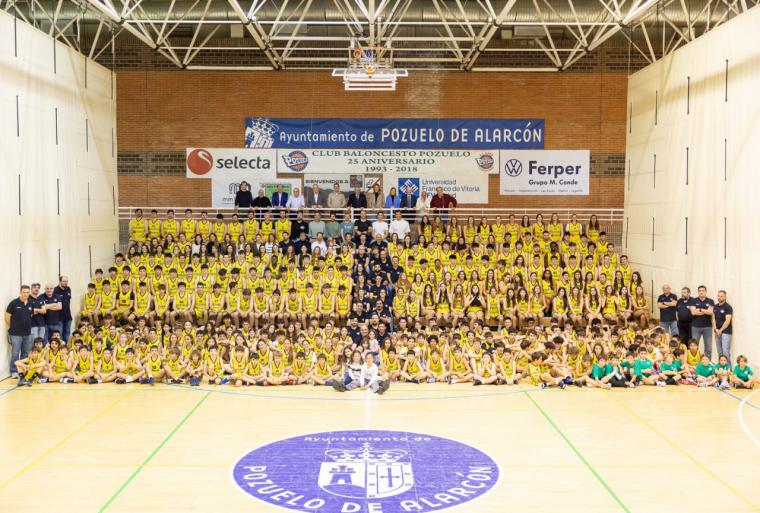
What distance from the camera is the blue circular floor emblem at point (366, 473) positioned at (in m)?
9.35

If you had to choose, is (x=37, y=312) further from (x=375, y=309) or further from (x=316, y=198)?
(x=316, y=198)

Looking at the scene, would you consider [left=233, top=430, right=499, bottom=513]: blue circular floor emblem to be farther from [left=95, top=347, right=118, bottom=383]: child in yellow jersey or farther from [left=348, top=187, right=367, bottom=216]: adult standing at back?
[left=348, top=187, right=367, bottom=216]: adult standing at back

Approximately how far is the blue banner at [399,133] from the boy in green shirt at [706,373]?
451 inches

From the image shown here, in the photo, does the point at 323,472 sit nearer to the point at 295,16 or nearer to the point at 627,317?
the point at 627,317

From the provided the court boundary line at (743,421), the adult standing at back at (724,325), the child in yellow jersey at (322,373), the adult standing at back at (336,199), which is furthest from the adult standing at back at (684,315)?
the adult standing at back at (336,199)

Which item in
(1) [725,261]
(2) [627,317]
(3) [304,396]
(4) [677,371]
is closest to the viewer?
(3) [304,396]

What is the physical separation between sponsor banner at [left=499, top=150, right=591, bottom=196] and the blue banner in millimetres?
370

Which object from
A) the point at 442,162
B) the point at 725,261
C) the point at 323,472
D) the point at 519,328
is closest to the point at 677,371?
the point at 725,261

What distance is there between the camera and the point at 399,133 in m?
25.7

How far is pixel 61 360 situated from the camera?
16.4m

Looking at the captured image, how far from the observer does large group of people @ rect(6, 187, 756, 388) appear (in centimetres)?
1633

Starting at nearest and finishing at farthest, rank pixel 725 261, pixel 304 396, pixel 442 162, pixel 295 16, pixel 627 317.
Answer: pixel 304 396 < pixel 725 261 < pixel 627 317 < pixel 295 16 < pixel 442 162

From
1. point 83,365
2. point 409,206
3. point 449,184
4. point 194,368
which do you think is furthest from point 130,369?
point 449,184

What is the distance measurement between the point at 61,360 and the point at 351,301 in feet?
24.3
